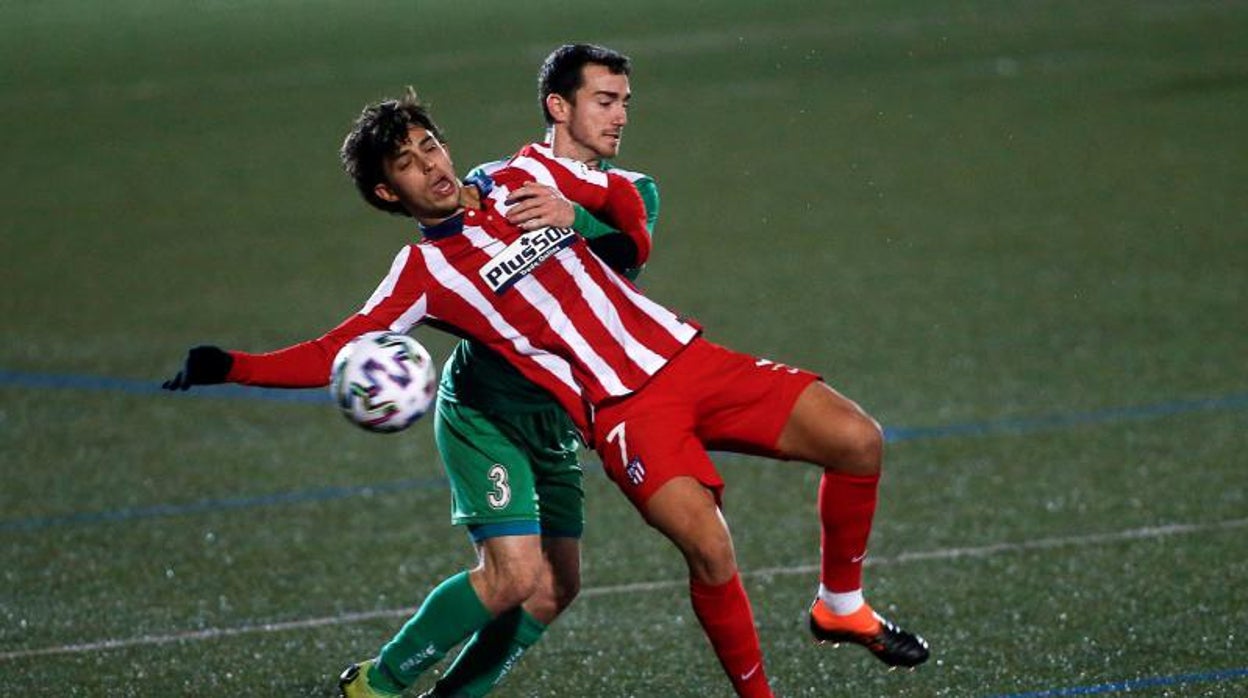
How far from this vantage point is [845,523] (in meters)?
5.75

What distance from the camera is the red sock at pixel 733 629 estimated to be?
17.9ft

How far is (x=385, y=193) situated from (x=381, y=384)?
645 mm

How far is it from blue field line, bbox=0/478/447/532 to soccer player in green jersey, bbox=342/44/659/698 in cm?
278

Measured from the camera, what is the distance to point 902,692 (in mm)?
6238

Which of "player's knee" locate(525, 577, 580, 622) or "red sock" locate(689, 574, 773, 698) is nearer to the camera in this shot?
"red sock" locate(689, 574, 773, 698)

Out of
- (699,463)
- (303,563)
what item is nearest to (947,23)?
(303,563)

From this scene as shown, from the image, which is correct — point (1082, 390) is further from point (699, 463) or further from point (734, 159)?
point (734, 159)

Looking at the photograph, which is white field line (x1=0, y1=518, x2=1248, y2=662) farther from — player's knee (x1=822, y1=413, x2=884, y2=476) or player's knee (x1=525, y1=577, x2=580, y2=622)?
player's knee (x1=822, y1=413, x2=884, y2=476)

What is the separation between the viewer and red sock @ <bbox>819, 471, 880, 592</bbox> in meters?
5.71

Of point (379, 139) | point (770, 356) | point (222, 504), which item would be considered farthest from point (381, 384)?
point (770, 356)

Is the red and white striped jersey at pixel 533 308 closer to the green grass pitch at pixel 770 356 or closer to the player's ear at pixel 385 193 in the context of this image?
the player's ear at pixel 385 193

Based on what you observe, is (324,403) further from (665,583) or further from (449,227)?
(449,227)

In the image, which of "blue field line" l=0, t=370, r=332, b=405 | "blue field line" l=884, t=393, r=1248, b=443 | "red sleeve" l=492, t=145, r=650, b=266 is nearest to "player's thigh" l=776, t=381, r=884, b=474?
"red sleeve" l=492, t=145, r=650, b=266

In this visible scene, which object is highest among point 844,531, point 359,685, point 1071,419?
point 844,531
